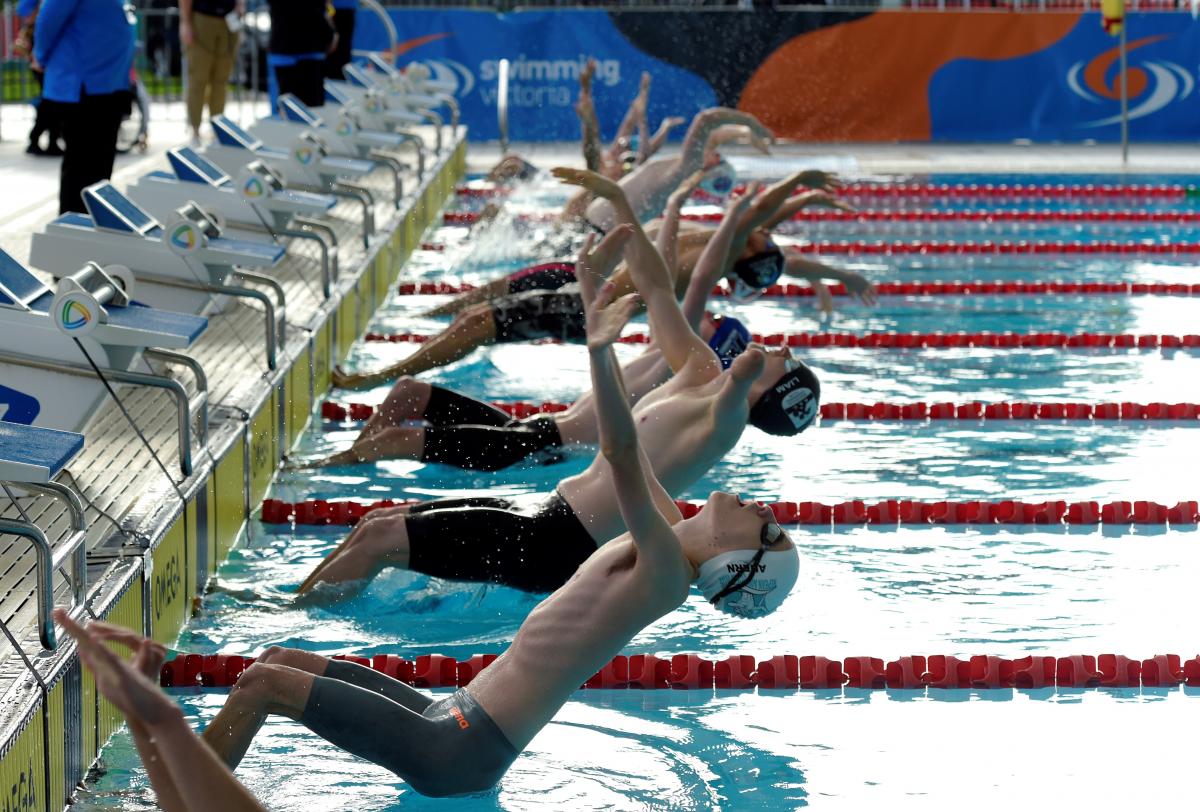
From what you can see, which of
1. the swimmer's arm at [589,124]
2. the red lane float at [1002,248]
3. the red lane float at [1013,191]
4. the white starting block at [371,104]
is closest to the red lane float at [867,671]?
the swimmer's arm at [589,124]

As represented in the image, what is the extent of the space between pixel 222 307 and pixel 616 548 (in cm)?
353

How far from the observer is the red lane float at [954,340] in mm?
7457

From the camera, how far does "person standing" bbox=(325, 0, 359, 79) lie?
12.0 meters

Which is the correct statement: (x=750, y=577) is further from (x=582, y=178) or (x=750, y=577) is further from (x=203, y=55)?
(x=203, y=55)

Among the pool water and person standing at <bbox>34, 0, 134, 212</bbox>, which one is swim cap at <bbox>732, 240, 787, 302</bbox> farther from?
person standing at <bbox>34, 0, 134, 212</bbox>

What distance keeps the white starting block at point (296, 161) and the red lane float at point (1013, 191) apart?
12.4ft

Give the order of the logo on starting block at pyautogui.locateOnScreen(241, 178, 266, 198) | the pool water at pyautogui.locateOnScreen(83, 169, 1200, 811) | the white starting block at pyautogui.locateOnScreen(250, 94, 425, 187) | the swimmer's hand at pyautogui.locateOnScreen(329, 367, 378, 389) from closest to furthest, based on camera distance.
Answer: the pool water at pyautogui.locateOnScreen(83, 169, 1200, 811)
the swimmer's hand at pyautogui.locateOnScreen(329, 367, 378, 389)
the logo on starting block at pyautogui.locateOnScreen(241, 178, 266, 198)
the white starting block at pyautogui.locateOnScreen(250, 94, 425, 187)

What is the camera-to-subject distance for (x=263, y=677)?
9.67 ft

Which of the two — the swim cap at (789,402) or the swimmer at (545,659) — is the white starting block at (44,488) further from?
the swim cap at (789,402)

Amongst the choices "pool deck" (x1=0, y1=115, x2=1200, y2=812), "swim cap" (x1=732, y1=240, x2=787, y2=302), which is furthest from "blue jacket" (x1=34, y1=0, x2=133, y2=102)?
"swim cap" (x1=732, y1=240, x2=787, y2=302)

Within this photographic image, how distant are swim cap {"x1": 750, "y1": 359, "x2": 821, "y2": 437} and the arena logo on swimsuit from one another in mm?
10554

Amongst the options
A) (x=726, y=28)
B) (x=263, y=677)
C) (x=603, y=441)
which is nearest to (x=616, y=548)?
(x=603, y=441)

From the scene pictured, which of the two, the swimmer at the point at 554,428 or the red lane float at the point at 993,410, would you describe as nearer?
the swimmer at the point at 554,428

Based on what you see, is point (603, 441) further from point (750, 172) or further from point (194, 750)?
point (750, 172)
